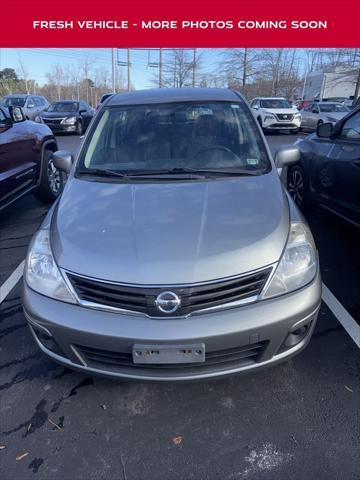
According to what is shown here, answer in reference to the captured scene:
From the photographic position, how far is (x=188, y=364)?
1945 millimetres

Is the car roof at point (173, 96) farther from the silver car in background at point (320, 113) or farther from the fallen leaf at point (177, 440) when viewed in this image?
the silver car in background at point (320, 113)

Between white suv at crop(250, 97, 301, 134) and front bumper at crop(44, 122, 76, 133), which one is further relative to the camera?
white suv at crop(250, 97, 301, 134)

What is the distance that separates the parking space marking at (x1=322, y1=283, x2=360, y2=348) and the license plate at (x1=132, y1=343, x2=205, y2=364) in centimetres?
143

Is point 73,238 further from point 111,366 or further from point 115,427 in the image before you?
point 115,427

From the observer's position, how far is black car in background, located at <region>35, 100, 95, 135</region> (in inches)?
632

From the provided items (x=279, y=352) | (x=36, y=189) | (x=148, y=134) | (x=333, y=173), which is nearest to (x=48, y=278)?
(x=279, y=352)

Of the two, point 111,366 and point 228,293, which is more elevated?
point 228,293

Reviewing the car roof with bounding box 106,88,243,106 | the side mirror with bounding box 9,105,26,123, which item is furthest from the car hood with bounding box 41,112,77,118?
the car roof with bounding box 106,88,243,106

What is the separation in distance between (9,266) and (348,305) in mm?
3296

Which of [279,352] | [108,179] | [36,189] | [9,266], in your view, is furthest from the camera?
[36,189]

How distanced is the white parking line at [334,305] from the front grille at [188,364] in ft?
3.71

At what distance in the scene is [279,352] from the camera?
2.05 m

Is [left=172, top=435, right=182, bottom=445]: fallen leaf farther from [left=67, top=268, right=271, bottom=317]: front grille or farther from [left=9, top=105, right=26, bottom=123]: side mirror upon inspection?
[left=9, top=105, right=26, bottom=123]: side mirror

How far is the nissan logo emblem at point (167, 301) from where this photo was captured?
1860 mm
